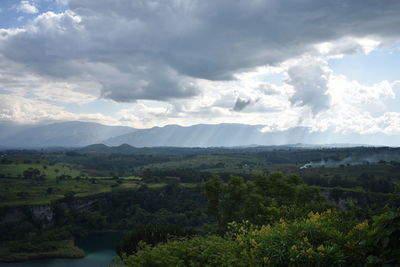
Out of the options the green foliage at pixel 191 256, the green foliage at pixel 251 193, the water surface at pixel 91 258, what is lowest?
the water surface at pixel 91 258

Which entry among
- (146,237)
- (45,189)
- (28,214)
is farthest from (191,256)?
(45,189)

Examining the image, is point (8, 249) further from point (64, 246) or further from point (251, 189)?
point (251, 189)

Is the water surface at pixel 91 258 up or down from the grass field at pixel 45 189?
down

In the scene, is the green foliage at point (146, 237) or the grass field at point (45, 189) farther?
the grass field at point (45, 189)

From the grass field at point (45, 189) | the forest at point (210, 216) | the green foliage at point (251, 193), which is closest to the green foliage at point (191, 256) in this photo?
the forest at point (210, 216)

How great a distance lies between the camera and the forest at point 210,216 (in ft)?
37.5

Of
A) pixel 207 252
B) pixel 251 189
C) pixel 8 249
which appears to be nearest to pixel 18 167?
pixel 8 249

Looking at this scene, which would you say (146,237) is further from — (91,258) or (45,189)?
(45,189)

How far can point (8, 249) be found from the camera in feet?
296

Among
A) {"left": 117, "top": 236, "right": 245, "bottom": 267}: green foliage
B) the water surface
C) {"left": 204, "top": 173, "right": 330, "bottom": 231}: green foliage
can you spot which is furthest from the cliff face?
{"left": 117, "top": 236, "right": 245, "bottom": 267}: green foliage

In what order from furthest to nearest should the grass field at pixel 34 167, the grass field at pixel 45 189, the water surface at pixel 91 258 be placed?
the grass field at pixel 34 167 < the grass field at pixel 45 189 < the water surface at pixel 91 258

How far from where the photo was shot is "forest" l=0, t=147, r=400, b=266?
1143cm

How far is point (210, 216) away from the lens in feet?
385

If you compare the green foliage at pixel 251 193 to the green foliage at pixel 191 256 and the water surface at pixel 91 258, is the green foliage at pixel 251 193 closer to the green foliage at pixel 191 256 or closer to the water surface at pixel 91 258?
the green foliage at pixel 191 256
